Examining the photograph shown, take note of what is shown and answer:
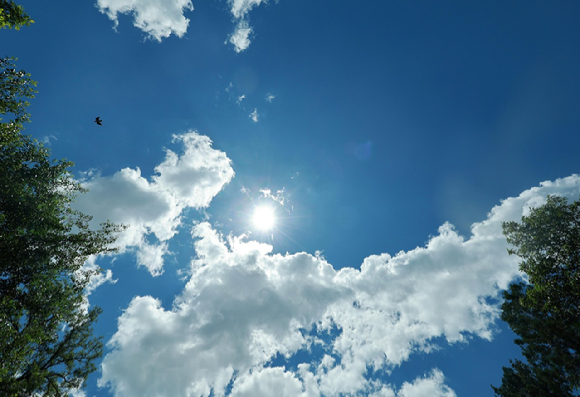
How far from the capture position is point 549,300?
15383mm

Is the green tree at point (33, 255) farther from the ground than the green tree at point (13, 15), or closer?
closer

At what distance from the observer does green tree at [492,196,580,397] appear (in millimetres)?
15633

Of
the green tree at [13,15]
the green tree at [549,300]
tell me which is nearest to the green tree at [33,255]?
the green tree at [13,15]

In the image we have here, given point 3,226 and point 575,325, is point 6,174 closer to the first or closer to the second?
point 3,226

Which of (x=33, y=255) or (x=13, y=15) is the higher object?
(x=13, y=15)

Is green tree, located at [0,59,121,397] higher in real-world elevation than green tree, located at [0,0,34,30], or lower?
lower

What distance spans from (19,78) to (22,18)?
381cm

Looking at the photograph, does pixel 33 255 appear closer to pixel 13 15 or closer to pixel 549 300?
pixel 13 15

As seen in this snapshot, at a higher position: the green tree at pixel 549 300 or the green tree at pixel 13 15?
the green tree at pixel 13 15

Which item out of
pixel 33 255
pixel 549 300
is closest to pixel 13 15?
pixel 33 255

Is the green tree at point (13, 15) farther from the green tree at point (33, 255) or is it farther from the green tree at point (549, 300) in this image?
the green tree at point (549, 300)

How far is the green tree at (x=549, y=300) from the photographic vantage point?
51.3 ft

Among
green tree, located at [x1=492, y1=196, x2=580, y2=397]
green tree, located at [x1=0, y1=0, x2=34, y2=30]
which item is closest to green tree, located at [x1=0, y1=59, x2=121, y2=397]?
green tree, located at [x1=0, y1=0, x2=34, y2=30]

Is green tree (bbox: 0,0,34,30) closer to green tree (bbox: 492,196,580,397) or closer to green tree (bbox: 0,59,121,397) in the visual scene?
green tree (bbox: 0,59,121,397)
